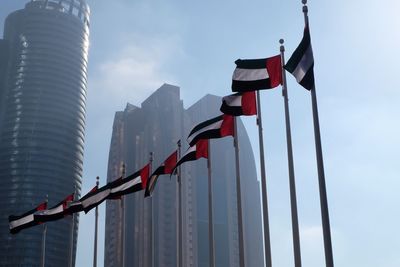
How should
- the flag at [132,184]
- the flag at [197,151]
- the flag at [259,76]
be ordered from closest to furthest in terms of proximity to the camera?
the flag at [259,76] < the flag at [197,151] < the flag at [132,184]

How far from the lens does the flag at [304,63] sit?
2867cm

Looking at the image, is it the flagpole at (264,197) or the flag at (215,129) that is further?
the flag at (215,129)

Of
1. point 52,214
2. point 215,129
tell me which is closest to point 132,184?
point 52,214

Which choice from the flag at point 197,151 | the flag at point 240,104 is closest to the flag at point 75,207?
the flag at point 197,151

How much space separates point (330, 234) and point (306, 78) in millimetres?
7401

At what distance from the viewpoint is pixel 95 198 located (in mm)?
52688

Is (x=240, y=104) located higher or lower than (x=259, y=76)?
lower

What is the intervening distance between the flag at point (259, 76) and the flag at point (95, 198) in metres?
21.1

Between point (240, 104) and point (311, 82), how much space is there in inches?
350

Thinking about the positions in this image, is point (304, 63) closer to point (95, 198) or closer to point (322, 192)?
point (322, 192)

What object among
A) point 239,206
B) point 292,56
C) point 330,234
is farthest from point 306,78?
point 239,206

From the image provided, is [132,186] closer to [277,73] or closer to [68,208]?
[68,208]

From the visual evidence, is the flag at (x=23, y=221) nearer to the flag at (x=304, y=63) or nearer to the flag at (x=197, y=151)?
the flag at (x=197, y=151)

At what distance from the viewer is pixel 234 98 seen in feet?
122
